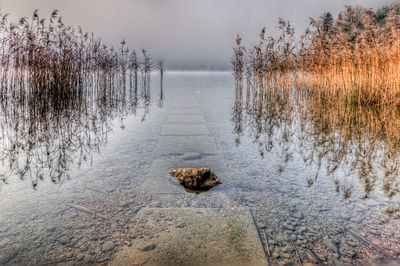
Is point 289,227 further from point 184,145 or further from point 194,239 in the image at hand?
point 184,145

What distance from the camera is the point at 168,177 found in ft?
7.45

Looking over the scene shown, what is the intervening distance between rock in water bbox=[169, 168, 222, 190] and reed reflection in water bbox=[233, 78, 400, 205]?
78cm

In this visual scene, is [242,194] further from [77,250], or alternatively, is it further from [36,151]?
[36,151]

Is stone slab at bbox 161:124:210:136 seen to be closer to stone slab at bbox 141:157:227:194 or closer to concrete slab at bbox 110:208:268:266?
stone slab at bbox 141:157:227:194

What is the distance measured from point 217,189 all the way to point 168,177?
0.48m

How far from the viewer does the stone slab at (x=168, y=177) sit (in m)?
2.02

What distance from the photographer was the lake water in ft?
4.29

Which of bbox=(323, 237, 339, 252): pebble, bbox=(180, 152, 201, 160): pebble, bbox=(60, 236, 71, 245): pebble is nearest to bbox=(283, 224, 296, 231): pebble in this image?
bbox=(323, 237, 339, 252): pebble

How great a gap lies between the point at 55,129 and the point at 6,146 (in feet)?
2.93

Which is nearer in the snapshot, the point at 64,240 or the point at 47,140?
the point at 64,240

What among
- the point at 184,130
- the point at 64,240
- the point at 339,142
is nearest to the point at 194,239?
the point at 64,240

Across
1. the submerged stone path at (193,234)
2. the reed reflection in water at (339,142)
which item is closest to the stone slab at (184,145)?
the reed reflection in water at (339,142)

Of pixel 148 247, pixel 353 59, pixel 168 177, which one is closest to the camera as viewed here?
pixel 148 247

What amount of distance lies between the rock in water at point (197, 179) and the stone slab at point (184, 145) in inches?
33.3
